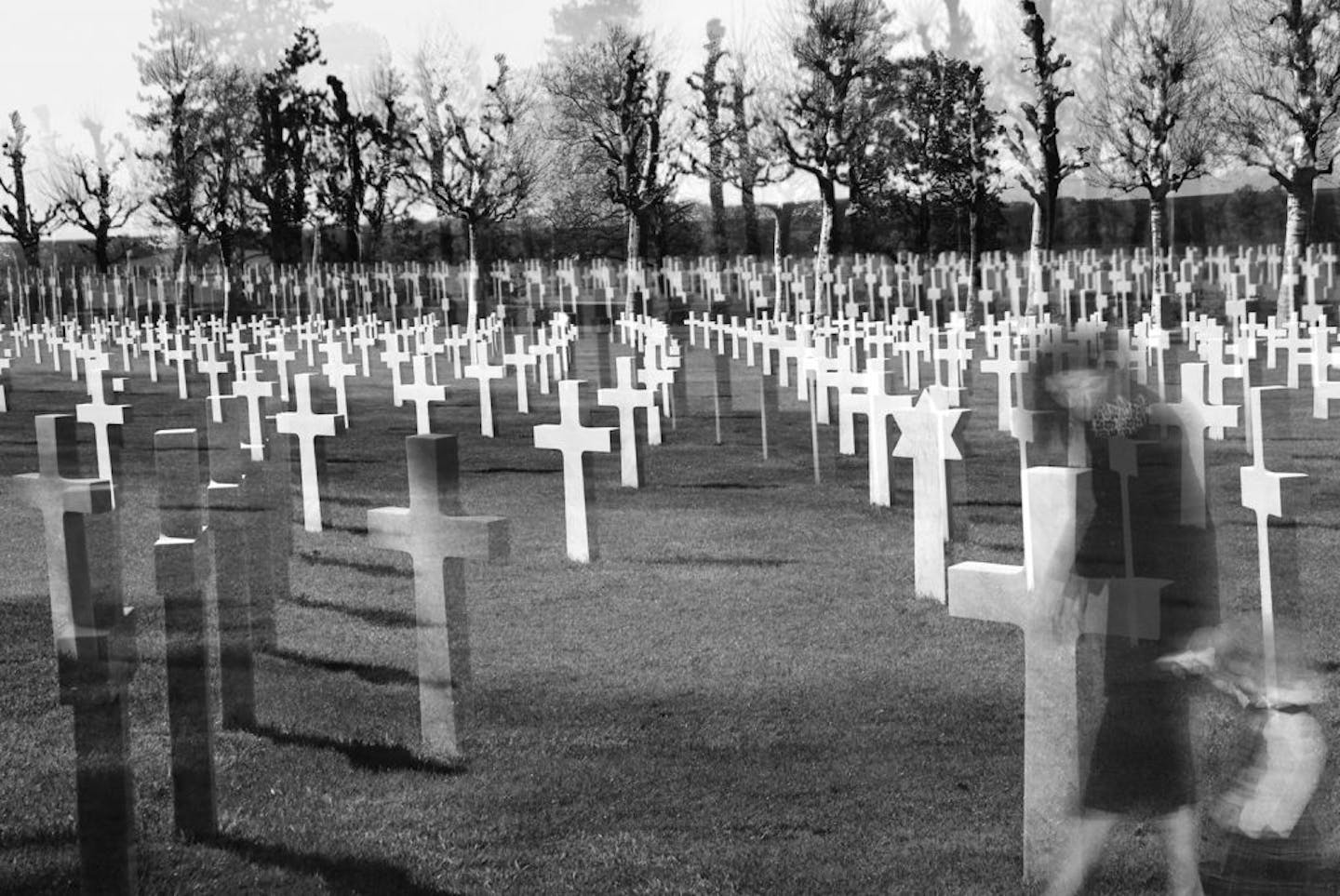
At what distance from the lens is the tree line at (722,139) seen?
32.4 meters

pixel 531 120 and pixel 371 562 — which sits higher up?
pixel 531 120

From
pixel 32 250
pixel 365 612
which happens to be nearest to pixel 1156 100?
pixel 32 250

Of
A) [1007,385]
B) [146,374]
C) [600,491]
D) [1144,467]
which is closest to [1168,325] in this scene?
[1007,385]

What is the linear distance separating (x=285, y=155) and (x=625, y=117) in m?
11.4

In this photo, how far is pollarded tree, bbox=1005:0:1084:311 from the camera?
33.9 m

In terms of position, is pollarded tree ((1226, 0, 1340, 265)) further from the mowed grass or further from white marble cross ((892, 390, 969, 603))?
white marble cross ((892, 390, 969, 603))

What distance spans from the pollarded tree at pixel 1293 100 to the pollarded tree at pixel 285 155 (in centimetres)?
2475

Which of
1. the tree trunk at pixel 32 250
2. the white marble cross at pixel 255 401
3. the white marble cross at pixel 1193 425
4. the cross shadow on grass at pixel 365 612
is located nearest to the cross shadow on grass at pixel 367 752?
the cross shadow on grass at pixel 365 612

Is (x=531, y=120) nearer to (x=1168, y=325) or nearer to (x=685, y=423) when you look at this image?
(x=1168, y=325)

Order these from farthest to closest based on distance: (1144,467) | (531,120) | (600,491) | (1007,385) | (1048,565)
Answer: (531,120) → (1007,385) → (600,491) → (1144,467) → (1048,565)

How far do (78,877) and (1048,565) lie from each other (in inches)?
107

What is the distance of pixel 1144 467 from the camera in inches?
185

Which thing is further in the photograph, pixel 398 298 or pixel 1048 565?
pixel 398 298

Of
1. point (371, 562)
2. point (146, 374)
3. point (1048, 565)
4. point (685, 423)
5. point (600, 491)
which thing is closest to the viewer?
point (1048, 565)
